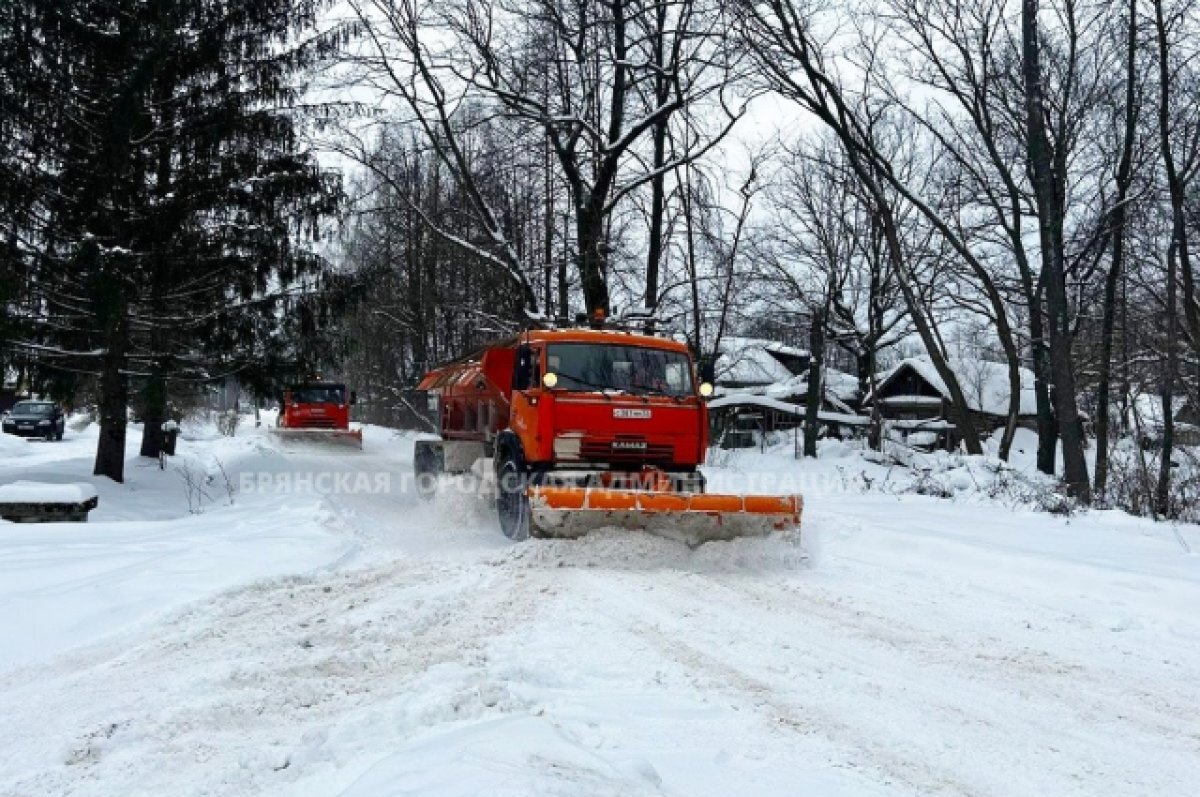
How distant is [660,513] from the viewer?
762 centimetres

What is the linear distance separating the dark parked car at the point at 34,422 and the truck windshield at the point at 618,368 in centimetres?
3057

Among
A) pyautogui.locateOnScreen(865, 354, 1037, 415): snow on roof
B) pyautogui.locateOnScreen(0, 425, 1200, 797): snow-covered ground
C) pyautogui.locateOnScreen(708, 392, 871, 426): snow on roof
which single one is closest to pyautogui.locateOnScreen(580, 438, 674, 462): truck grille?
pyautogui.locateOnScreen(0, 425, 1200, 797): snow-covered ground

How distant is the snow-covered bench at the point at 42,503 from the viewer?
9.07 metres

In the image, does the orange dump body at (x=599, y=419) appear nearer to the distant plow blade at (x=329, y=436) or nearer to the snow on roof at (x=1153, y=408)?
the snow on roof at (x=1153, y=408)

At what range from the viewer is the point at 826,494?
46.6 feet

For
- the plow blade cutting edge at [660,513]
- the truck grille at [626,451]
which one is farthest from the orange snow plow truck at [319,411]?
the plow blade cutting edge at [660,513]

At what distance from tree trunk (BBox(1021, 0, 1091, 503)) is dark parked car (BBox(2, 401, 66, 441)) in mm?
33843

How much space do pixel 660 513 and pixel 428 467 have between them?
717 centimetres

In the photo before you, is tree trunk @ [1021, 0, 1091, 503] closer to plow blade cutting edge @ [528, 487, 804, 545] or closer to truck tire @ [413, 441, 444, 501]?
plow blade cutting edge @ [528, 487, 804, 545]

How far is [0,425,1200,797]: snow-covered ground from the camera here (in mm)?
3086

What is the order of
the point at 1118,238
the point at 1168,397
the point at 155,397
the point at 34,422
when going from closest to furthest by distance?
the point at 155,397 → the point at 1168,397 → the point at 1118,238 → the point at 34,422

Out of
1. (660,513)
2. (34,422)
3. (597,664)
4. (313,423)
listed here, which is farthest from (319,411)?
(597,664)

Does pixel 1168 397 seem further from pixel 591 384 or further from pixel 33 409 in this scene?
pixel 33 409

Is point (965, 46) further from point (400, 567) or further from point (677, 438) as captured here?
point (400, 567)
